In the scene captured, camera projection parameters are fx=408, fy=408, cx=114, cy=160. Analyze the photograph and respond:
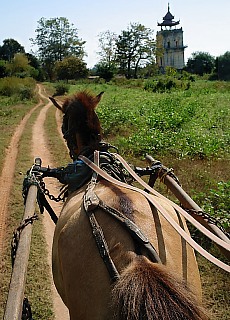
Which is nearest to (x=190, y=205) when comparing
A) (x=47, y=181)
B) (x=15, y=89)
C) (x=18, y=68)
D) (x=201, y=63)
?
(x=47, y=181)

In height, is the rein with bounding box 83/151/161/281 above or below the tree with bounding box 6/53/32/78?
below

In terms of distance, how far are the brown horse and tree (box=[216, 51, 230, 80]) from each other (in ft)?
202

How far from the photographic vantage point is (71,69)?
5834 cm

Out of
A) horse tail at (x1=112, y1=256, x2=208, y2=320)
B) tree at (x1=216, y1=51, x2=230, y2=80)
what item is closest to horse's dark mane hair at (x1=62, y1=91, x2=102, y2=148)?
horse tail at (x1=112, y1=256, x2=208, y2=320)

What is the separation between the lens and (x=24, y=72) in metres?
54.3

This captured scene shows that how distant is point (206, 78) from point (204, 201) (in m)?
59.6

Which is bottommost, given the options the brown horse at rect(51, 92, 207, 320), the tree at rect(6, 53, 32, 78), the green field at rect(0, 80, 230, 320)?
the green field at rect(0, 80, 230, 320)

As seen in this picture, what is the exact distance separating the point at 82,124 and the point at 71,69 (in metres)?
55.8

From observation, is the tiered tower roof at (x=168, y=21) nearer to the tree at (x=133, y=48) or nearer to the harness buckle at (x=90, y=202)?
the tree at (x=133, y=48)

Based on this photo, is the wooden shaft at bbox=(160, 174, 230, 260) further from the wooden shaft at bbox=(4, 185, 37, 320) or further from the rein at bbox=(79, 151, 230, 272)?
the wooden shaft at bbox=(4, 185, 37, 320)

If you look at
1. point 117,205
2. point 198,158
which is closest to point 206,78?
point 198,158

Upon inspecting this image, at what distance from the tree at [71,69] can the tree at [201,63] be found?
2400 cm

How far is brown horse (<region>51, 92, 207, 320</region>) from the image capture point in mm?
1902

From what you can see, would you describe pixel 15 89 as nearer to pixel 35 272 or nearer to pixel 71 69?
pixel 71 69
